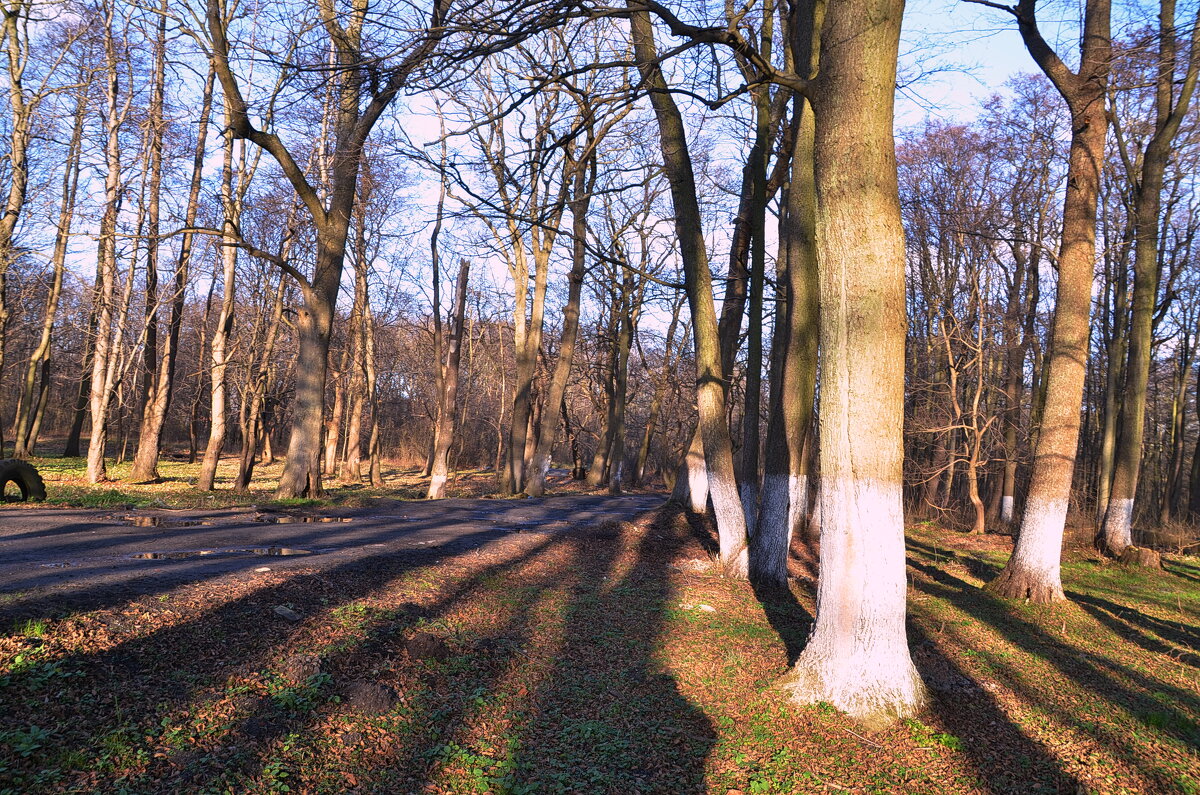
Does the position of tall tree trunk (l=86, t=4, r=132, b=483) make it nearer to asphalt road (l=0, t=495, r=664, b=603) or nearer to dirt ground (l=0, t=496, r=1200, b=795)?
asphalt road (l=0, t=495, r=664, b=603)

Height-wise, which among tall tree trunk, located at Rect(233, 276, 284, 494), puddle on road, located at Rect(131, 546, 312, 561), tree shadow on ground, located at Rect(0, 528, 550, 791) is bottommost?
tree shadow on ground, located at Rect(0, 528, 550, 791)

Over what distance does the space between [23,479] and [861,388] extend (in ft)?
41.6

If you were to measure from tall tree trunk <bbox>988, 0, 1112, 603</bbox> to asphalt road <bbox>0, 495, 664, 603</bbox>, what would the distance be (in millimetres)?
6894

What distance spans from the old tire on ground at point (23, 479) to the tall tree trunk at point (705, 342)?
1053 centimetres

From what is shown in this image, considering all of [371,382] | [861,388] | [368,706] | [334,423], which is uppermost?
[371,382]

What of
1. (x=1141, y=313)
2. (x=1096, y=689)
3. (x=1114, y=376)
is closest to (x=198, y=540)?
(x=1096, y=689)

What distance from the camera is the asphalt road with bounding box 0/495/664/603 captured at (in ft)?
18.0

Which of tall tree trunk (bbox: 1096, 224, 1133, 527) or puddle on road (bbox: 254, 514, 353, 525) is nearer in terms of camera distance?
puddle on road (bbox: 254, 514, 353, 525)

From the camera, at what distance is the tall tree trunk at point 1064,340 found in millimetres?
9438

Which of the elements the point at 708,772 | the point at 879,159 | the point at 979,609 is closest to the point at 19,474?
the point at 708,772

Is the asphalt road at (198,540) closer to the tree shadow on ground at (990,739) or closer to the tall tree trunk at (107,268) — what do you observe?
the tree shadow on ground at (990,739)

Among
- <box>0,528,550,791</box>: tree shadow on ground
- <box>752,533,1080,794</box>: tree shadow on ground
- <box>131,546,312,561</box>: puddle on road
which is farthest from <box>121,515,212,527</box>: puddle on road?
<box>752,533,1080,794</box>: tree shadow on ground

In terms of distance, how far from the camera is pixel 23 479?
1133 centimetres

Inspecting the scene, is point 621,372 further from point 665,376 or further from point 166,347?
point 166,347
